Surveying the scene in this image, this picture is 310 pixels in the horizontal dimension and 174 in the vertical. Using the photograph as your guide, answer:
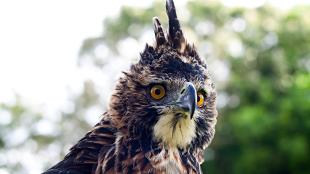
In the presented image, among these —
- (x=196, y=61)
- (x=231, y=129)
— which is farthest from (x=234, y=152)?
(x=196, y=61)

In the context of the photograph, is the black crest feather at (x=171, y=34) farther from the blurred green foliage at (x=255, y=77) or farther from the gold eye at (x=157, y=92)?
the blurred green foliage at (x=255, y=77)

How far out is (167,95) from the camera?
5.16 metres

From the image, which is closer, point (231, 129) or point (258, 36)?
point (231, 129)

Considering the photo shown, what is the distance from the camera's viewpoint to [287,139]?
23531 mm

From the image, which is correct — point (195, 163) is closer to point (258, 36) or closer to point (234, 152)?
point (234, 152)

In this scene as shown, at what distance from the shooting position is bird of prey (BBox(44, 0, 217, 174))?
492 cm

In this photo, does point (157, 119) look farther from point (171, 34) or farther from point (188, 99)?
point (171, 34)

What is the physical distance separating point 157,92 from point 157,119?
8.5 inches

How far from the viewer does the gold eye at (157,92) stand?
5.18 metres

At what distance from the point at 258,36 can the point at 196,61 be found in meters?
25.3

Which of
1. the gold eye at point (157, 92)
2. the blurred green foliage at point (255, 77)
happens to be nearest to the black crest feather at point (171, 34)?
the gold eye at point (157, 92)

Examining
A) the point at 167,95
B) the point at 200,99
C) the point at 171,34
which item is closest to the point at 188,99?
the point at 167,95

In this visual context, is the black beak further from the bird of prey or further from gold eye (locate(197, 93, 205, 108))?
gold eye (locate(197, 93, 205, 108))

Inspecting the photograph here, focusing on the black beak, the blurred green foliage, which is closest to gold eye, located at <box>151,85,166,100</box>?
the black beak
